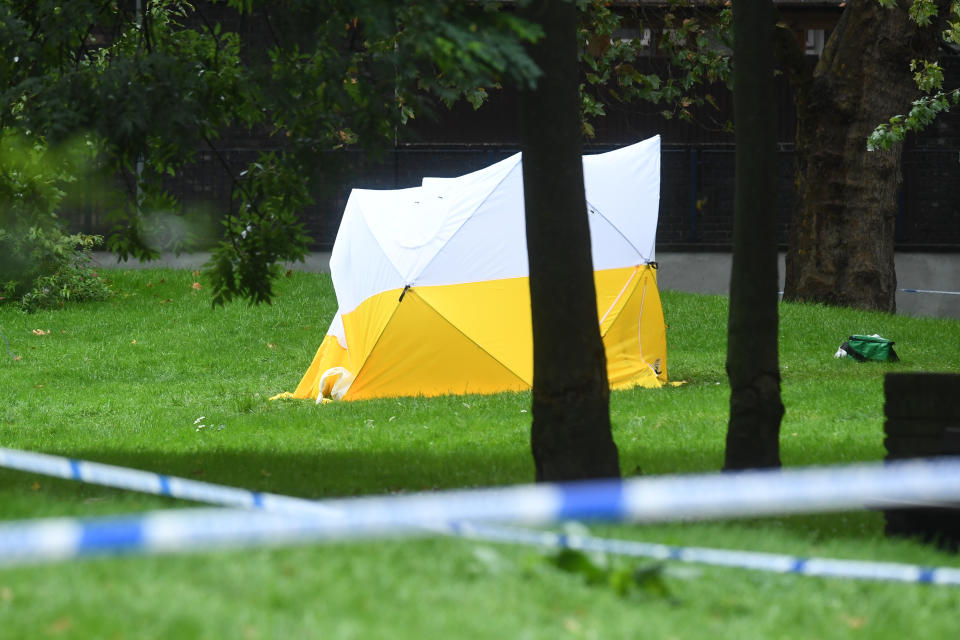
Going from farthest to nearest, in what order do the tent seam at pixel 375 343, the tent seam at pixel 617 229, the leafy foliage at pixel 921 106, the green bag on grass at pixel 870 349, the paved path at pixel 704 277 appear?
1. the paved path at pixel 704 277
2. the green bag on grass at pixel 870 349
3. the leafy foliage at pixel 921 106
4. the tent seam at pixel 617 229
5. the tent seam at pixel 375 343

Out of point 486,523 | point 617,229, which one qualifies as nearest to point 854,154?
point 617,229

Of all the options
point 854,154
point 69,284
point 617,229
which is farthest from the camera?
point 69,284

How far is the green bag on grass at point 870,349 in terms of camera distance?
13539 mm

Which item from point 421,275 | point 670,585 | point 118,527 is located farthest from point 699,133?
point 118,527

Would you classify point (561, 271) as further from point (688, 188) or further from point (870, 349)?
point (688, 188)

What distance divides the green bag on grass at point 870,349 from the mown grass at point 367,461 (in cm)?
28

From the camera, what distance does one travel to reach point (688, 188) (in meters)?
22.2

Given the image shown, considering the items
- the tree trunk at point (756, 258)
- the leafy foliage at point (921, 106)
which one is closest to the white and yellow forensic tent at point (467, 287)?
the leafy foliage at point (921, 106)

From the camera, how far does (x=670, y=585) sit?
13.5 ft

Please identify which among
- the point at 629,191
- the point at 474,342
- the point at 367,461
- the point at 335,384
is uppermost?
the point at 629,191

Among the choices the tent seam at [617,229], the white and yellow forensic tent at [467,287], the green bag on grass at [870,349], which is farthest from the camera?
the green bag on grass at [870,349]

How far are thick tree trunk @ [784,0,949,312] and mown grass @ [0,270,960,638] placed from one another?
1026mm

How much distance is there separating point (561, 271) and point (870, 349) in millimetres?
8519

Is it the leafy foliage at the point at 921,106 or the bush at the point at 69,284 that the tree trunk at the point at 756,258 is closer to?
the leafy foliage at the point at 921,106
